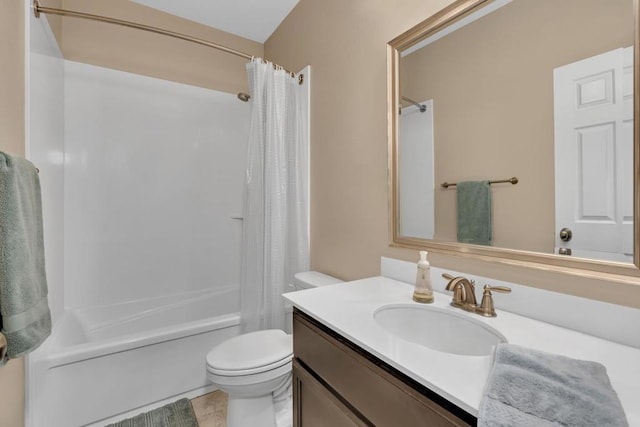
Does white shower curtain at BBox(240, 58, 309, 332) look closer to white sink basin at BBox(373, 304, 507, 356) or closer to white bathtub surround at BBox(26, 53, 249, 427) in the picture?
white bathtub surround at BBox(26, 53, 249, 427)

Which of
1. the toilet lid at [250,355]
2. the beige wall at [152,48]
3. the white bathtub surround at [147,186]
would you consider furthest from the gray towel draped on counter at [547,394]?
the beige wall at [152,48]

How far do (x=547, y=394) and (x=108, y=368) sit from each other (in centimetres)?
181

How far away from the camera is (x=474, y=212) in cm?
105

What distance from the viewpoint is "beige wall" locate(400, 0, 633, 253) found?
800mm

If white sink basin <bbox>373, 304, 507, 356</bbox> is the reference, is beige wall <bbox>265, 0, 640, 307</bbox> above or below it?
above

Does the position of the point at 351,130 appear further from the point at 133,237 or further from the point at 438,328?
the point at 133,237

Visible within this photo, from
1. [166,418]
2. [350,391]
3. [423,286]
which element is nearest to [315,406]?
[350,391]

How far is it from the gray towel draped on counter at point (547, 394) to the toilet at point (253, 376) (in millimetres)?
983

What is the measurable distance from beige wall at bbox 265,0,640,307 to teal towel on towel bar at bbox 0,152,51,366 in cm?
130

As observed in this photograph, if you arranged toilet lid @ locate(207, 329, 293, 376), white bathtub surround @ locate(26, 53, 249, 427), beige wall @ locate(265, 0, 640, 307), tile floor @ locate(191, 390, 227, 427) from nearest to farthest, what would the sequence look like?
toilet lid @ locate(207, 329, 293, 376), beige wall @ locate(265, 0, 640, 307), white bathtub surround @ locate(26, 53, 249, 427), tile floor @ locate(191, 390, 227, 427)

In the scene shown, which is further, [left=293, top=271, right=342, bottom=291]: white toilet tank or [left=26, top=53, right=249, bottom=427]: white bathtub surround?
[left=293, top=271, right=342, bottom=291]: white toilet tank

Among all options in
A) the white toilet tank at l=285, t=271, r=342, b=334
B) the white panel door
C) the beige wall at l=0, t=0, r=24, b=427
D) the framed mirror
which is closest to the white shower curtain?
the white toilet tank at l=285, t=271, r=342, b=334

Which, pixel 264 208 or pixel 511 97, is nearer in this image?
pixel 511 97

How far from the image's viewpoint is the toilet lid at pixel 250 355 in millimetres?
1223
